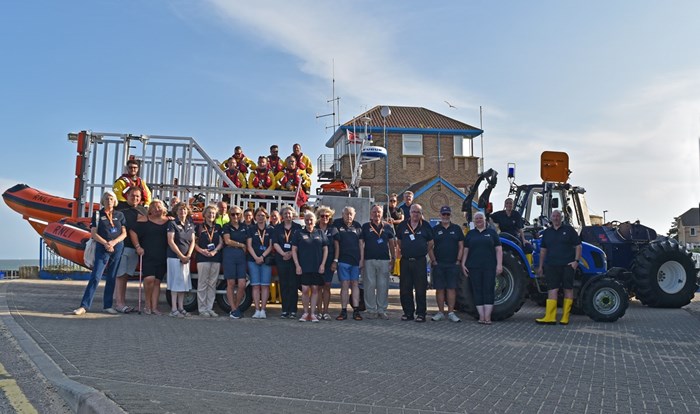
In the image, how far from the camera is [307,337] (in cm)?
782

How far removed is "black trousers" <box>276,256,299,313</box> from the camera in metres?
10.1

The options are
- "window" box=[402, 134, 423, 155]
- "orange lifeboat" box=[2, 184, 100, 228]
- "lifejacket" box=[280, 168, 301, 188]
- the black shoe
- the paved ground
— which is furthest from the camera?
"window" box=[402, 134, 423, 155]

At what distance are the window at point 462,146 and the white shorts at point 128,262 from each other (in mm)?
33190

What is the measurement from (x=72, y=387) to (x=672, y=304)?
12.3 m

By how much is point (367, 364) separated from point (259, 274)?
14.6ft

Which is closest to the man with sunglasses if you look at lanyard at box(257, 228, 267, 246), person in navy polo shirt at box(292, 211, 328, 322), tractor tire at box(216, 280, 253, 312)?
tractor tire at box(216, 280, 253, 312)

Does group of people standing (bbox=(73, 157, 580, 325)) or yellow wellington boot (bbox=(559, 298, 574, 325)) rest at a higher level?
group of people standing (bbox=(73, 157, 580, 325))

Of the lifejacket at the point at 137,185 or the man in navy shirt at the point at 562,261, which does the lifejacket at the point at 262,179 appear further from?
the man in navy shirt at the point at 562,261

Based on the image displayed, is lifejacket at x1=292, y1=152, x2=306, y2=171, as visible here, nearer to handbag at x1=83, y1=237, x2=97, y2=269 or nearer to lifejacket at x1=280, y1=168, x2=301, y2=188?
lifejacket at x1=280, y1=168, x2=301, y2=188

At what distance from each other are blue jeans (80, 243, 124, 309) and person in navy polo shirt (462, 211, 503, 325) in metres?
5.62

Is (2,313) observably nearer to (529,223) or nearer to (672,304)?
(529,223)

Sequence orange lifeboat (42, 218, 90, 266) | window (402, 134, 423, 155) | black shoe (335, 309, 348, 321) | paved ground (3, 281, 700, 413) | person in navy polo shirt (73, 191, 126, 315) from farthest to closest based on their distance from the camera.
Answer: window (402, 134, 423, 155)
orange lifeboat (42, 218, 90, 266)
black shoe (335, 309, 348, 321)
person in navy polo shirt (73, 191, 126, 315)
paved ground (3, 281, 700, 413)

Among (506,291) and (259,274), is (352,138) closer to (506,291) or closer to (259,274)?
(506,291)

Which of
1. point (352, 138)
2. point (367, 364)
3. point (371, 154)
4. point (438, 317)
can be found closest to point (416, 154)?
point (371, 154)
